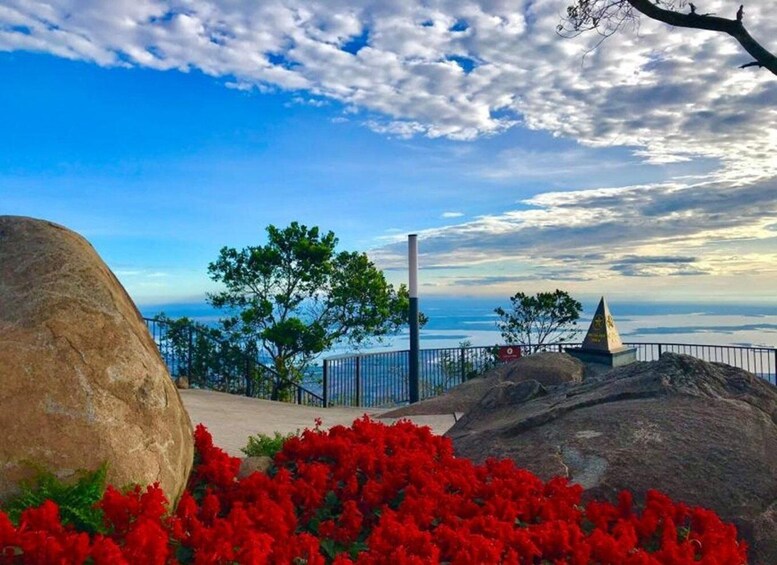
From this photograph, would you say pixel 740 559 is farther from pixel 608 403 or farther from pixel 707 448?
pixel 608 403

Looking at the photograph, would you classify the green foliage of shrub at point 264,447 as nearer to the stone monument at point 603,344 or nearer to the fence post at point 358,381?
the fence post at point 358,381

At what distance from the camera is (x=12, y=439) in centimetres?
423

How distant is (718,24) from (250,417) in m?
9.63

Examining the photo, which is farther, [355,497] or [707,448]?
[707,448]

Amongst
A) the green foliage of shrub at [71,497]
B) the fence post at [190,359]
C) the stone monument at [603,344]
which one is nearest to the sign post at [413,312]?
the stone monument at [603,344]

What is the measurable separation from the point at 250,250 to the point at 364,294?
372 centimetres

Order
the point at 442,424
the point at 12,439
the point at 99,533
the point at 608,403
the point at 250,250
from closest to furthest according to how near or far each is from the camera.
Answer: the point at 99,533
the point at 12,439
the point at 608,403
the point at 442,424
the point at 250,250

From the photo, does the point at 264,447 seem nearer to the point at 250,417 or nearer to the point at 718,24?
the point at 250,417

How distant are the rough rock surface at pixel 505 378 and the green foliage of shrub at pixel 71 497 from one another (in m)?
10.9

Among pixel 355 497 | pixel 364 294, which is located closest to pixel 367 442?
pixel 355 497

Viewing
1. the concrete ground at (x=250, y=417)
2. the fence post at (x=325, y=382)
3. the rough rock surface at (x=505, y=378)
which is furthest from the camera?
the fence post at (x=325, y=382)

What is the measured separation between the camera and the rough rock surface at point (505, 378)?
50.7 feet

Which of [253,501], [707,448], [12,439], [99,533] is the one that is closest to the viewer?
[99,533]

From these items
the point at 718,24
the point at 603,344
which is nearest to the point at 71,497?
the point at 718,24
